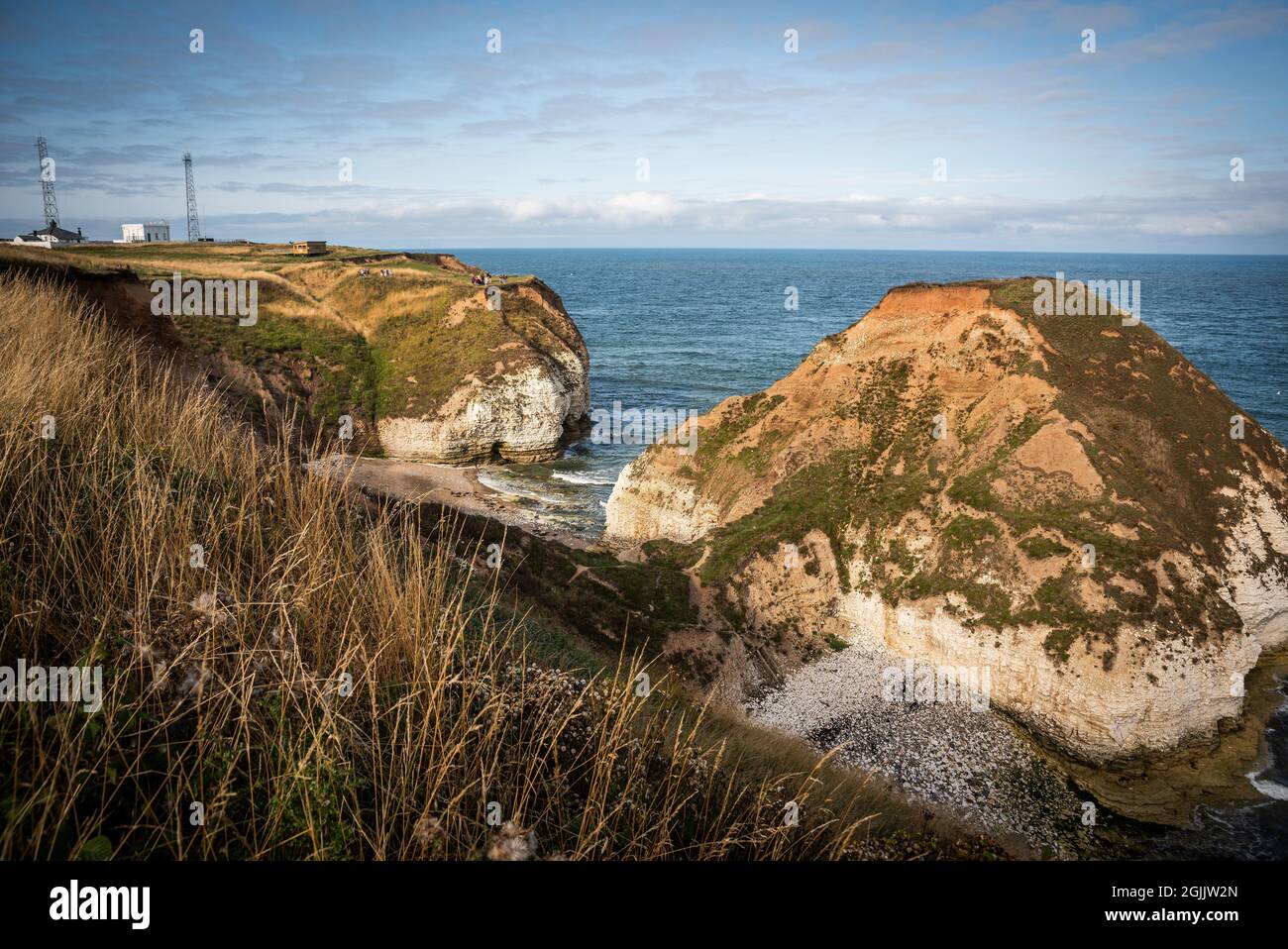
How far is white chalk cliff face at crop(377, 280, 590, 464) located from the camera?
3981 cm

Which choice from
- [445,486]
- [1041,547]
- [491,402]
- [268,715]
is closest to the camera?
[268,715]

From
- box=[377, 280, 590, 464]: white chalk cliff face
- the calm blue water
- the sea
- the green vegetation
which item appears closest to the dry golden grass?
the green vegetation

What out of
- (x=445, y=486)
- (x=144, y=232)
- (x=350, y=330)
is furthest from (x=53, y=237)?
(x=445, y=486)

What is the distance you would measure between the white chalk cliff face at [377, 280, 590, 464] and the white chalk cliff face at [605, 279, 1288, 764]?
2042 cm

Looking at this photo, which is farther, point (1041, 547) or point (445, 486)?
point (445, 486)

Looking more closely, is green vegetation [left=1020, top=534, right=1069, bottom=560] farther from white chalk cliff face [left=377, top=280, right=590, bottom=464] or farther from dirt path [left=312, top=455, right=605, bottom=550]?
white chalk cliff face [left=377, top=280, right=590, bottom=464]

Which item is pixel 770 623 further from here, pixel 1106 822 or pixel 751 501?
pixel 1106 822

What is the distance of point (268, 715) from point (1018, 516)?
15.9 m

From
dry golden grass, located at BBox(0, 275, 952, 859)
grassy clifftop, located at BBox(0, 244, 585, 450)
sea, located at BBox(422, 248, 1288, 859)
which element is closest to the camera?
dry golden grass, located at BBox(0, 275, 952, 859)

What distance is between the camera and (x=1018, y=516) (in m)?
16.4

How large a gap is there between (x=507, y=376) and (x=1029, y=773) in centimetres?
3307

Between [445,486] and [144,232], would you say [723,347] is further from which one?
[144,232]

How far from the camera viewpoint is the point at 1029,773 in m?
14.4
